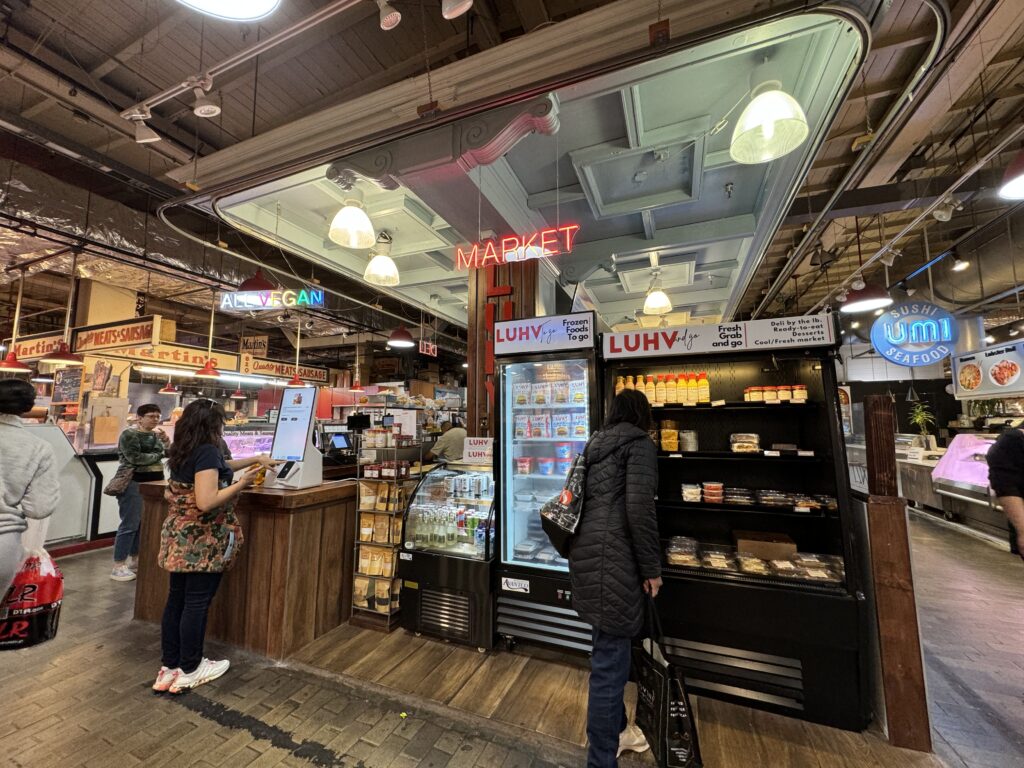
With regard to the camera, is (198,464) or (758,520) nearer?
Answer: (198,464)

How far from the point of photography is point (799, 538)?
3.08 meters

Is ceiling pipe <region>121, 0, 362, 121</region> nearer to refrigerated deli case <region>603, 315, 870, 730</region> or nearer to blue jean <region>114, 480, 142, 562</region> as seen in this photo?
refrigerated deli case <region>603, 315, 870, 730</region>

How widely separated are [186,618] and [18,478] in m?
1.20

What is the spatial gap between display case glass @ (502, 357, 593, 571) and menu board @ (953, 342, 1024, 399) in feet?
26.5

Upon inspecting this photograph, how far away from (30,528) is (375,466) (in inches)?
80.9

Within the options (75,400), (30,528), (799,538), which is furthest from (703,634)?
(75,400)

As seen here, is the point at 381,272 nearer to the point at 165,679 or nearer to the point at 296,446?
the point at 296,446

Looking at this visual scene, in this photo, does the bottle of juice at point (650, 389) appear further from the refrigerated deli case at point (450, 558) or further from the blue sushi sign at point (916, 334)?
the blue sushi sign at point (916, 334)

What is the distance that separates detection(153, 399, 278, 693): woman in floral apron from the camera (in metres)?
2.56

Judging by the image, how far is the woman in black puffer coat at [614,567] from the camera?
1.98 metres

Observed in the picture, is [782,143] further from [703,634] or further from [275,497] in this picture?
[275,497]

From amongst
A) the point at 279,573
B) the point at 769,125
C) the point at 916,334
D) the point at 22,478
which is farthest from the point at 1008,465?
the point at 22,478

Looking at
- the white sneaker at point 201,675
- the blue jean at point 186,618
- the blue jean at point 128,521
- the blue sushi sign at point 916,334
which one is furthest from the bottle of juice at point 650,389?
the blue jean at point 128,521

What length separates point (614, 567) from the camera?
Answer: 2.05 metres
